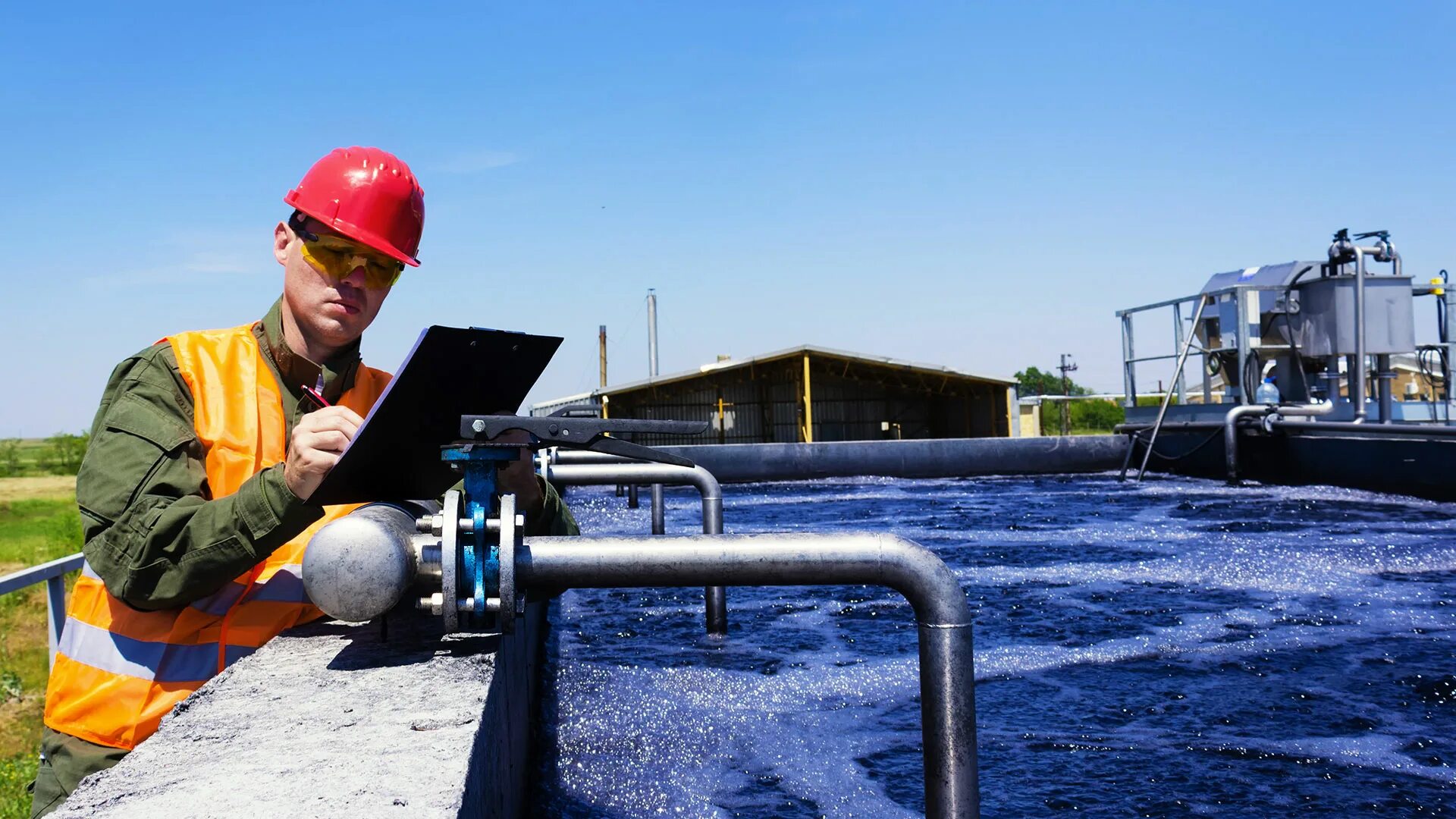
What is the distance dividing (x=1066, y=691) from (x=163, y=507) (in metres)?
3.20

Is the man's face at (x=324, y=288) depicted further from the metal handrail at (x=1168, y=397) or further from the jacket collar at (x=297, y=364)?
the metal handrail at (x=1168, y=397)

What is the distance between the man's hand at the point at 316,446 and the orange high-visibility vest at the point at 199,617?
0.19 meters

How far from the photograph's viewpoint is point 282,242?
6.56ft

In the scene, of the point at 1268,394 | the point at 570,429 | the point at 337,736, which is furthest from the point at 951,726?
the point at 1268,394

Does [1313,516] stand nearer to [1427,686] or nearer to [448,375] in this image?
[1427,686]

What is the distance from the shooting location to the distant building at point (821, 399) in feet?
81.6

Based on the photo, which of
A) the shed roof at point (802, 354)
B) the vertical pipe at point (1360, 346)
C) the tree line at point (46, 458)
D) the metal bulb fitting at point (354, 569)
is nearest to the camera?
the metal bulb fitting at point (354, 569)

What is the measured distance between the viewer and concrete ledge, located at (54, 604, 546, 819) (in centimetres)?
106

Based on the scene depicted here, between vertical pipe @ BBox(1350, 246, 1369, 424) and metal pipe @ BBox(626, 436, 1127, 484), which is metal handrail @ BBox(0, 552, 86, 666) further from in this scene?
vertical pipe @ BBox(1350, 246, 1369, 424)

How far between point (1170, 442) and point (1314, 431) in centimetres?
239

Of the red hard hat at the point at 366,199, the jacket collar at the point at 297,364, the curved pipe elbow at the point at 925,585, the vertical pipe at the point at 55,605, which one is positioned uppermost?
the red hard hat at the point at 366,199

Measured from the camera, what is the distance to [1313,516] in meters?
8.79

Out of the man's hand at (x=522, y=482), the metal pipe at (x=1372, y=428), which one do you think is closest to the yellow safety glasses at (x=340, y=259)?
the man's hand at (x=522, y=482)

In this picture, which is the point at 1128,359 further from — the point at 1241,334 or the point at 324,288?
the point at 324,288
